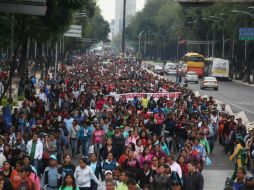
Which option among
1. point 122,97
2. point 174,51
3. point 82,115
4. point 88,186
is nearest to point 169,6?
point 174,51

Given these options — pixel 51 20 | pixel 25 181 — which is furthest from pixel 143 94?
pixel 25 181

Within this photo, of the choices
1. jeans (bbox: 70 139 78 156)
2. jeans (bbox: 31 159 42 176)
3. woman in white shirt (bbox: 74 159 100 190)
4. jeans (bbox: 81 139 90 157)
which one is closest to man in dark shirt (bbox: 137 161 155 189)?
woman in white shirt (bbox: 74 159 100 190)

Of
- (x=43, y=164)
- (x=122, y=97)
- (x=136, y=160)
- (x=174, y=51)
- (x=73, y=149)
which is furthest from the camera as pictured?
(x=174, y=51)

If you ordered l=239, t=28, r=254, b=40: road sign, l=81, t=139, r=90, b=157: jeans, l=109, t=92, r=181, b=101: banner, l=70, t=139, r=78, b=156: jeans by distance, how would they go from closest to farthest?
l=81, t=139, r=90, b=157: jeans, l=70, t=139, r=78, b=156: jeans, l=109, t=92, r=181, b=101: banner, l=239, t=28, r=254, b=40: road sign

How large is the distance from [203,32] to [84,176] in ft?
318

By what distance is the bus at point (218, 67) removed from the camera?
287 feet

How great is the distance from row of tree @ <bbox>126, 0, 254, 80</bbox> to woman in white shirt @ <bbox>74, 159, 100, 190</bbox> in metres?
12.4

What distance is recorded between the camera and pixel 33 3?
86.0 ft

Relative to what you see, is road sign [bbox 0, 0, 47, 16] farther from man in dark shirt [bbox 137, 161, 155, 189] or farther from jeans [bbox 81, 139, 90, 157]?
man in dark shirt [bbox 137, 161, 155, 189]

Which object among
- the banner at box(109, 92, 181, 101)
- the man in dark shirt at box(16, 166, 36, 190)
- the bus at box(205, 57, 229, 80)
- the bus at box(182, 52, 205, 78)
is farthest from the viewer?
the bus at box(182, 52, 205, 78)

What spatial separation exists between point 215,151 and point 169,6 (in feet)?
514

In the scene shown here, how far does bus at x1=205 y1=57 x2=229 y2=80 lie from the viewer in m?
87.4

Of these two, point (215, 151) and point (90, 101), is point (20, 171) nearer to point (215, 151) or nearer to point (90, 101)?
point (215, 151)

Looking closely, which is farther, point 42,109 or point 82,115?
point 42,109
